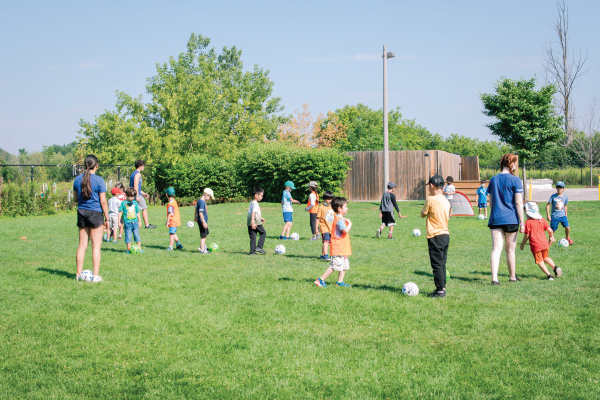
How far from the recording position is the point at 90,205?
738cm

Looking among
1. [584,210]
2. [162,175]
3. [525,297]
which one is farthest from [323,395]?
[162,175]

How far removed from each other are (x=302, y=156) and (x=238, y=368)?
72.5 feet

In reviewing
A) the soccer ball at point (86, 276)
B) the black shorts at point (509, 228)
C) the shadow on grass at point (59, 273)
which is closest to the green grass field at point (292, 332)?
the shadow on grass at point (59, 273)

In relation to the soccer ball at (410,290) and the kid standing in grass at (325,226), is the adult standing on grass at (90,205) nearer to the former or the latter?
the kid standing in grass at (325,226)

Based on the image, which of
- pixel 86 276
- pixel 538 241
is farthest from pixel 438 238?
pixel 86 276

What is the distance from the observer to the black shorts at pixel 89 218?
7297 millimetres

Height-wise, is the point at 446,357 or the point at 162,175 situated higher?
the point at 162,175

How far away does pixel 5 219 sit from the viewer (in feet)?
66.2

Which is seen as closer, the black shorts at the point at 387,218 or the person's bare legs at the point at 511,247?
the person's bare legs at the point at 511,247

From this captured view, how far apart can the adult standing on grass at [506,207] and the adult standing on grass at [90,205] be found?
5.99 metres

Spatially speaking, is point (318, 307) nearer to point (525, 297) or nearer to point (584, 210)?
point (525, 297)

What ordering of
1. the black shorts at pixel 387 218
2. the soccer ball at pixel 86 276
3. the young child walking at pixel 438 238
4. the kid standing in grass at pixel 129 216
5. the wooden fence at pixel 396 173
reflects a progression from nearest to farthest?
1. the young child walking at pixel 438 238
2. the soccer ball at pixel 86 276
3. the kid standing in grass at pixel 129 216
4. the black shorts at pixel 387 218
5. the wooden fence at pixel 396 173

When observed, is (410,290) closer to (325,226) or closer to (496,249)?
(496,249)

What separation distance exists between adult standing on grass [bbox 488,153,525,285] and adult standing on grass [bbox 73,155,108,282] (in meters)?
5.99
